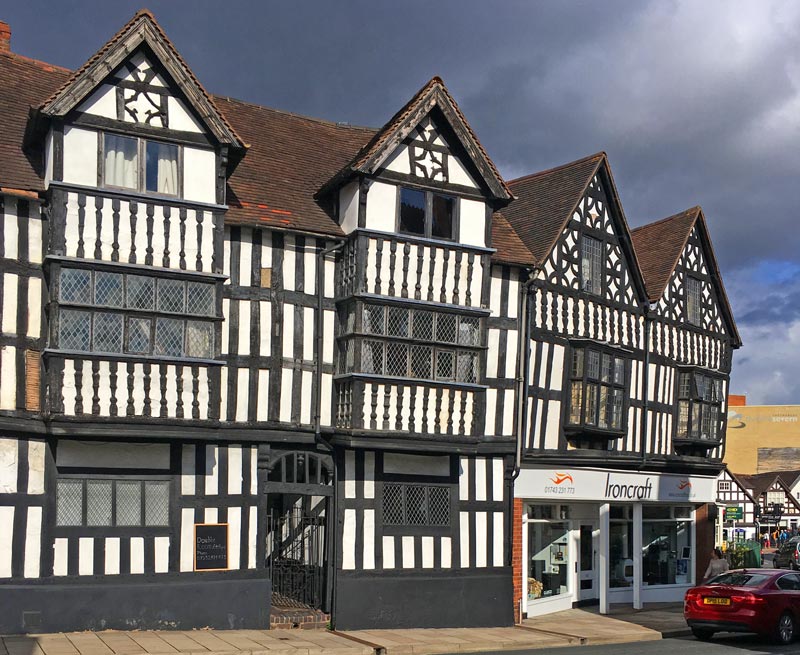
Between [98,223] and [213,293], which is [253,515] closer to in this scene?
[213,293]

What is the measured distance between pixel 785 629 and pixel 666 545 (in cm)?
792

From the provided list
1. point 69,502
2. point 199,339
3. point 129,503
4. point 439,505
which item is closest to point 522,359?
point 439,505

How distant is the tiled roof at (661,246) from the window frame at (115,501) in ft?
43.4

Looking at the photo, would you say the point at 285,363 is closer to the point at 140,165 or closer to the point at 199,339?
the point at 199,339

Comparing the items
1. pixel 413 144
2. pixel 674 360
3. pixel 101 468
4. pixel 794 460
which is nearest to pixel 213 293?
pixel 101 468

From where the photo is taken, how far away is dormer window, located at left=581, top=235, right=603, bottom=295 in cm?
2367

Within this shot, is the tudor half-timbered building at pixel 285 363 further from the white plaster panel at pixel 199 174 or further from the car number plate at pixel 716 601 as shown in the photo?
the car number plate at pixel 716 601

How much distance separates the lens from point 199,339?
55.8 feet

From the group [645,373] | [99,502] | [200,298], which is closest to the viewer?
[99,502]

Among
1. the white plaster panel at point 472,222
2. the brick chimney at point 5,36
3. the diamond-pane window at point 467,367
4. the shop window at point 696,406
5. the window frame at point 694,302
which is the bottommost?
the shop window at point 696,406

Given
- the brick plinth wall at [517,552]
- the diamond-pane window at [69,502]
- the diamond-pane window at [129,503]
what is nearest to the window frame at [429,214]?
the brick plinth wall at [517,552]

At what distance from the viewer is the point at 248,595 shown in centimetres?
1766

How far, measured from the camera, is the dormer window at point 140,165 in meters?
16.8

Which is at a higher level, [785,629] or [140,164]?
[140,164]
